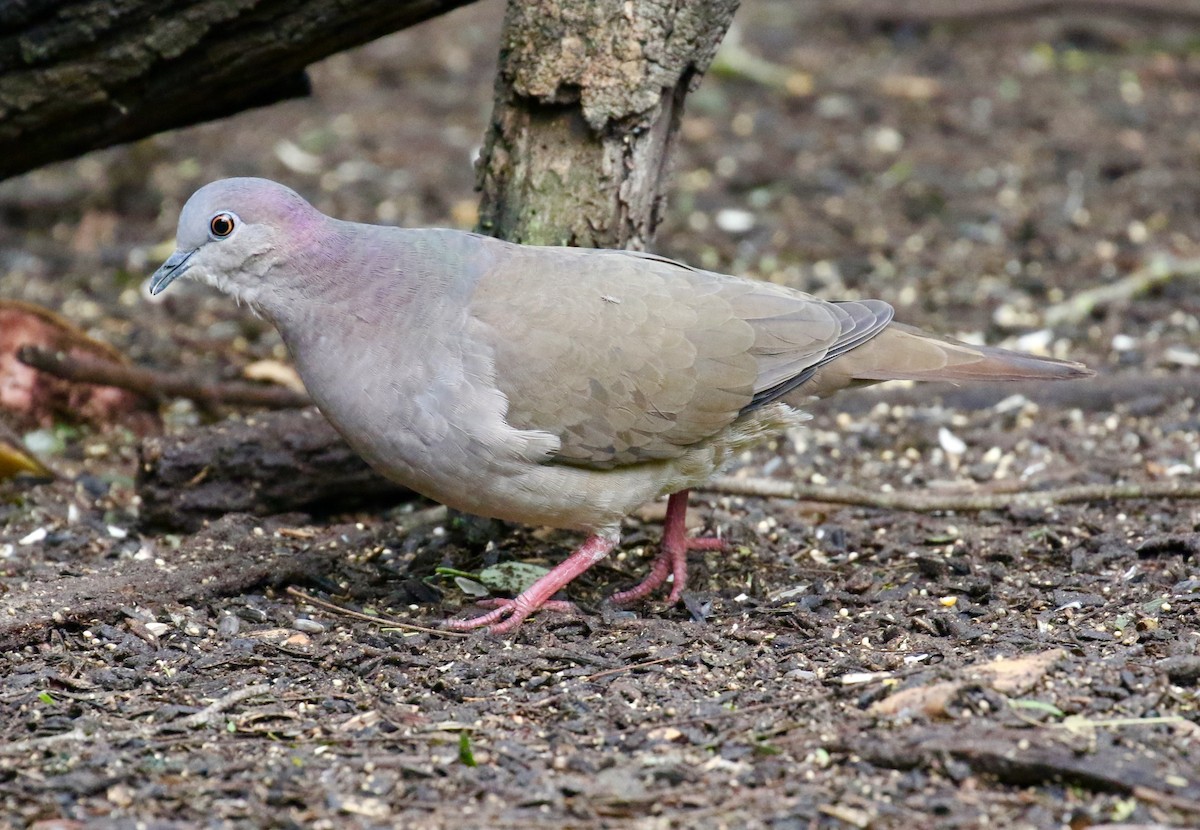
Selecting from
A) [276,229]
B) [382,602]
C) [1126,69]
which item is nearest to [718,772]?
[382,602]

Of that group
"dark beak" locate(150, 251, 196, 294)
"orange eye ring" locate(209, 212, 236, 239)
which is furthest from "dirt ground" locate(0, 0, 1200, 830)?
"orange eye ring" locate(209, 212, 236, 239)

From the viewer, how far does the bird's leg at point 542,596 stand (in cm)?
441

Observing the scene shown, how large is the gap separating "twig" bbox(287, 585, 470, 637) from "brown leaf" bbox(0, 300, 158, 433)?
178 cm

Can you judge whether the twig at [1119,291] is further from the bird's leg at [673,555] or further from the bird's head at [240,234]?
the bird's head at [240,234]

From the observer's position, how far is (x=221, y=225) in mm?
4285

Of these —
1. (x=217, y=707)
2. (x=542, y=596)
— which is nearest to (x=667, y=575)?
(x=542, y=596)

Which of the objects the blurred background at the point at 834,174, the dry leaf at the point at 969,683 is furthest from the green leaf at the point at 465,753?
the blurred background at the point at 834,174

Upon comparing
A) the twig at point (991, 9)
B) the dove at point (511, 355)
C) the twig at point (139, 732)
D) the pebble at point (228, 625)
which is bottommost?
the twig at point (139, 732)

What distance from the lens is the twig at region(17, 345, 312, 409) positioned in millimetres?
5641

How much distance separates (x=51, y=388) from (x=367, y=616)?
2244mm

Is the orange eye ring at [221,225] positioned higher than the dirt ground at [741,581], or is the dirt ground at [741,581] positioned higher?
the orange eye ring at [221,225]

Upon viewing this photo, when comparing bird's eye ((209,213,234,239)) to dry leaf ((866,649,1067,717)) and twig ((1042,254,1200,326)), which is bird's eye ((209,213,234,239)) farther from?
twig ((1042,254,1200,326))

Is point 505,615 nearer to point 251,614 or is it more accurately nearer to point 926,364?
point 251,614

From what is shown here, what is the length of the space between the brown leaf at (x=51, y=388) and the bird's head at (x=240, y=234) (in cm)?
166
